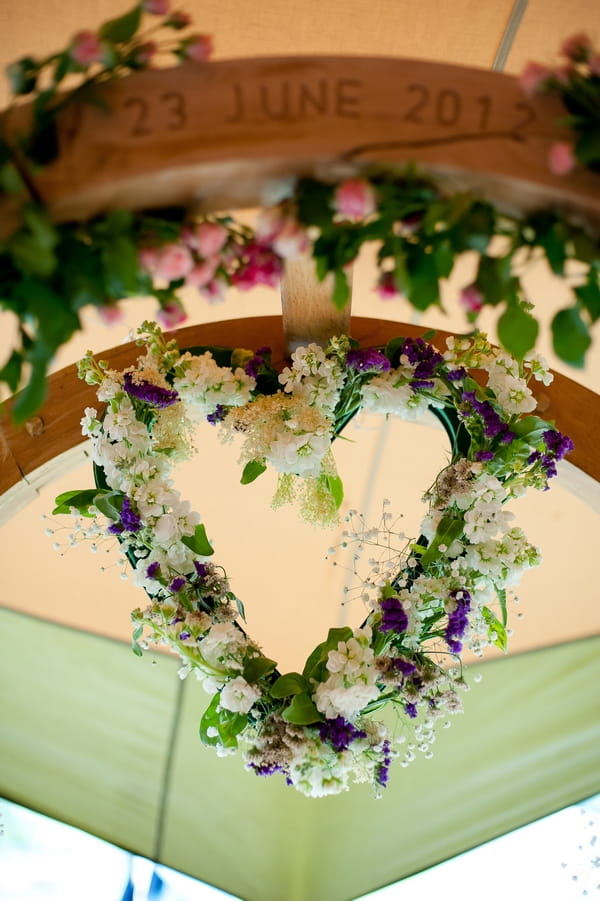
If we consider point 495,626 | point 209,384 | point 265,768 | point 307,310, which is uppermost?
point 307,310

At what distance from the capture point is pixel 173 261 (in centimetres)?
93

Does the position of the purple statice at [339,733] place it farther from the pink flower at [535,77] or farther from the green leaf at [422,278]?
the pink flower at [535,77]

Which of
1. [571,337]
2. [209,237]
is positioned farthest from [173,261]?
[571,337]

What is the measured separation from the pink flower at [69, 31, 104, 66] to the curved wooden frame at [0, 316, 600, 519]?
3.48 feet

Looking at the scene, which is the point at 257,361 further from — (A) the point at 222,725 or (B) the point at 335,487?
(A) the point at 222,725

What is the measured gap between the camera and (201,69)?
2.94 ft

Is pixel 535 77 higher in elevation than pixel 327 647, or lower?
higher

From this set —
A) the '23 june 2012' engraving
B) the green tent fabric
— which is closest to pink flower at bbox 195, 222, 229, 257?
the '23 june 2012' engraving

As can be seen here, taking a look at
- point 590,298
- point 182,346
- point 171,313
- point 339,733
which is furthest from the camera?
point 182,346

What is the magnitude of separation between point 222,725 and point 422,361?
2.81ft

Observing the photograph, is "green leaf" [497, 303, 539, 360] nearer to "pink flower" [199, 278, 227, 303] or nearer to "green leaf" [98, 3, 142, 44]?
"pink flower" [199, 278, 227, 303]

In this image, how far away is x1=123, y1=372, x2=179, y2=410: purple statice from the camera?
1.67 metres

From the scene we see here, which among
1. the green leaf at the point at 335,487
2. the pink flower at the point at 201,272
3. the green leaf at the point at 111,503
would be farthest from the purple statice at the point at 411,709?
the pink flower at the point at 201,272

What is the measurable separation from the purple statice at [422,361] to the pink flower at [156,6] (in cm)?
95
